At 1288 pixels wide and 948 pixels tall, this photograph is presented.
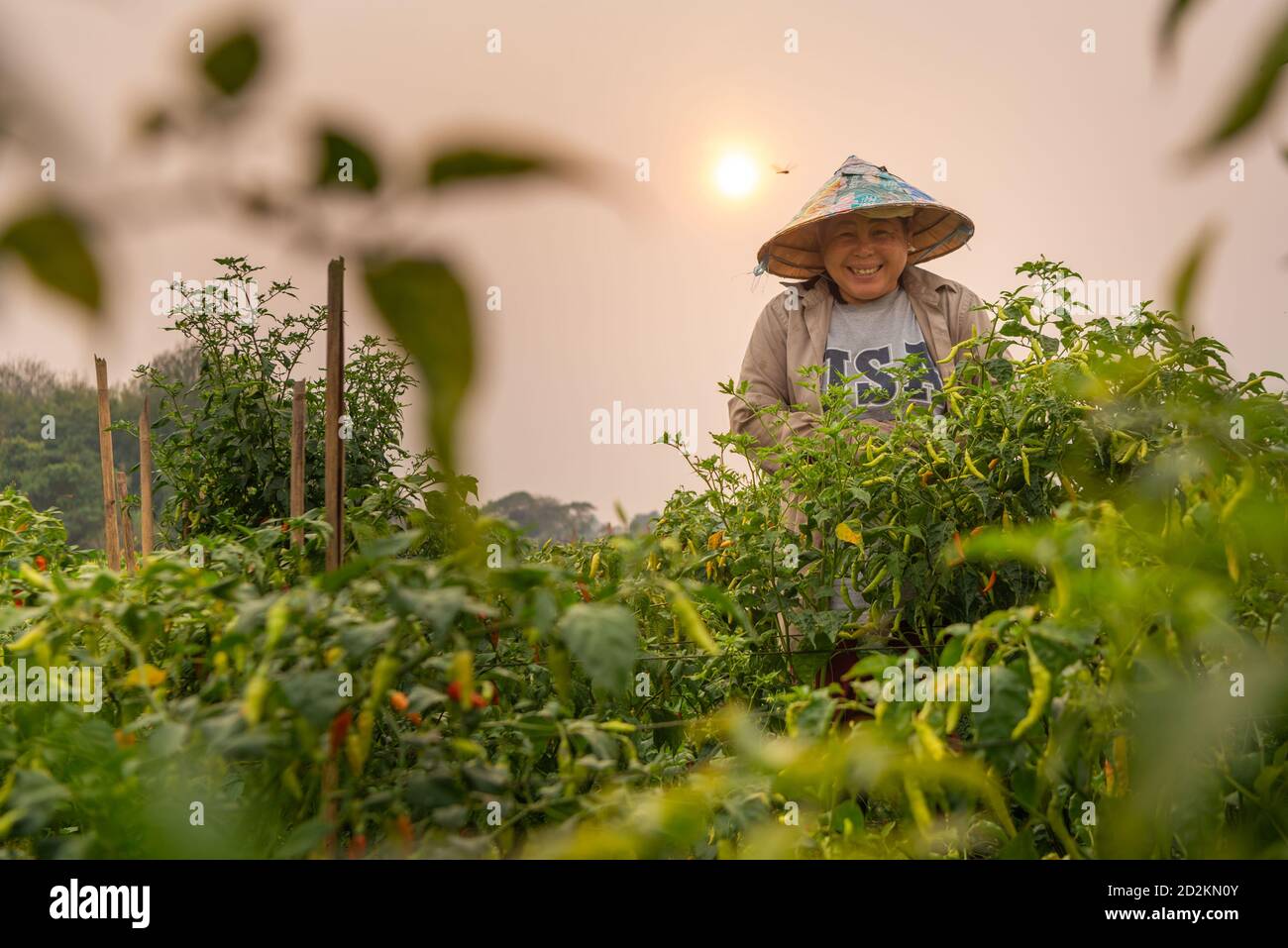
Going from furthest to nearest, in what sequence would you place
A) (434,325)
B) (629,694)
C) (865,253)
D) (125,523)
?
1. (865,253)
2. (125,523)
3. (629,694)
4. (434,325)

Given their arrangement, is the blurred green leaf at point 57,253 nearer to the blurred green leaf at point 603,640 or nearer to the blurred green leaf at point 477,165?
the blurred green leaf at point 477,165

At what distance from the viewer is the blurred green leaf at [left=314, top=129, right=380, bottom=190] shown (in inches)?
8.1

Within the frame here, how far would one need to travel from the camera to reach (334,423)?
3.08 feet

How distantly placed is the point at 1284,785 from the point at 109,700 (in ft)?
3.66

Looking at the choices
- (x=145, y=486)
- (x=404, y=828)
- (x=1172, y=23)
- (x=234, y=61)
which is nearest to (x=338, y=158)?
(x=234, y=61)

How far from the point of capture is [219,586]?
80 cm

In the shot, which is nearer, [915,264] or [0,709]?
[0,709]

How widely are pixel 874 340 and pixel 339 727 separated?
2136mm

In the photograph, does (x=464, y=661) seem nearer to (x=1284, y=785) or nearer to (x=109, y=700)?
(x=109, y=700)

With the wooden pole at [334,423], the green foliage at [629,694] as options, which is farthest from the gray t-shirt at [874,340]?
the wooden pole at [334,423]

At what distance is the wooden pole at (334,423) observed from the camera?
87 cm

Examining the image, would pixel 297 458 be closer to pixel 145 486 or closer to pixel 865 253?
pixel 145 486
